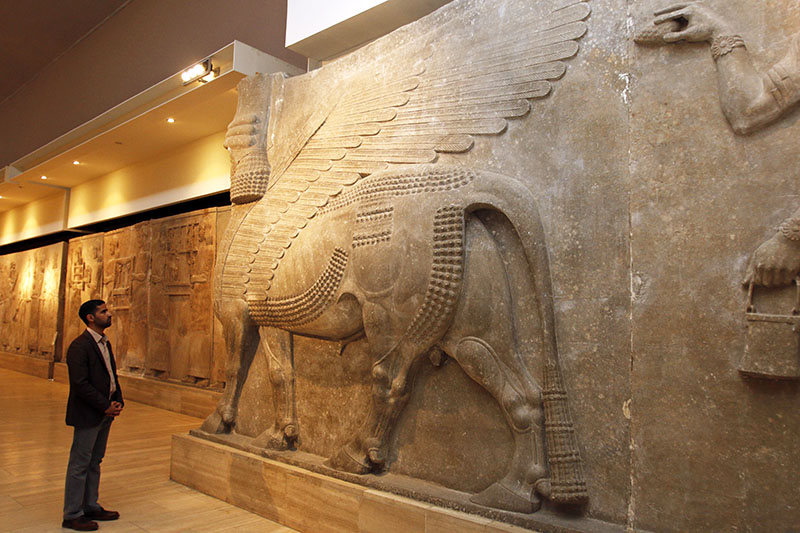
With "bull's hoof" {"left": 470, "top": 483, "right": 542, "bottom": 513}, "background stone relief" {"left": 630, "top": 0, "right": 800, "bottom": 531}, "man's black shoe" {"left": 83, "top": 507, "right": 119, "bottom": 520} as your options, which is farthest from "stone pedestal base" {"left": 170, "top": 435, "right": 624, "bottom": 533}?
"man's black shoe" {"left": 83, "top": 507, "right": 119, "bottom": 520}

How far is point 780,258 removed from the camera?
206cm

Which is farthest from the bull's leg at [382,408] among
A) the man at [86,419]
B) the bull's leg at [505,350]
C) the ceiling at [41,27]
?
the ceiling at [41,27]

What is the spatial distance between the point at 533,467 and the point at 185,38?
623 centimetres

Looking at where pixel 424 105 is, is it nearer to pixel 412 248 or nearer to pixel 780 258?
pixel 412 248

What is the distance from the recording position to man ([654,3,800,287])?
2057 mm

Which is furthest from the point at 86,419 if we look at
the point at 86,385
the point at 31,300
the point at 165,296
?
the point at 31,300

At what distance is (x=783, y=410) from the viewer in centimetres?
206

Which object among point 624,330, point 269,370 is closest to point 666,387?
point 624,330

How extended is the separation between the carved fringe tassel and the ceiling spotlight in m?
4.15

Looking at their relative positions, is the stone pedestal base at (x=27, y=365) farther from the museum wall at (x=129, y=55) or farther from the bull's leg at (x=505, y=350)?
the bull's leg at (x=505, y=350)

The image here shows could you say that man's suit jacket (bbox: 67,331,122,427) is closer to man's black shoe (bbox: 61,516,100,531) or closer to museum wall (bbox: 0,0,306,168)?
man's black shoe (bbox: 61,516,100,531)

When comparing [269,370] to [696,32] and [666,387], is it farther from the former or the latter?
[696,32]

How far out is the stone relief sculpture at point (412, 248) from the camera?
2.66m

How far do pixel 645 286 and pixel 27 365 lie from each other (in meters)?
11.6
